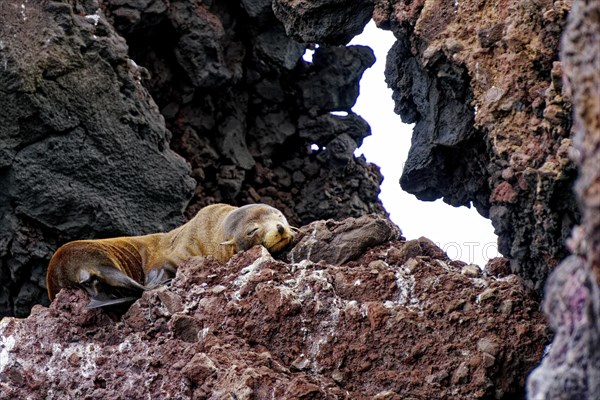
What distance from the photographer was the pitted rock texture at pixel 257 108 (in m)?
10.3

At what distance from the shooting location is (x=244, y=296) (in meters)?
5.73

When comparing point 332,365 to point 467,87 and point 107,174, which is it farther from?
point 107,174

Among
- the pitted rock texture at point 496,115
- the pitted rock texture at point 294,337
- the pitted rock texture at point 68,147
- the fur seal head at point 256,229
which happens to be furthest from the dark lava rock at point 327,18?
the pitted rock texture at point 68,147

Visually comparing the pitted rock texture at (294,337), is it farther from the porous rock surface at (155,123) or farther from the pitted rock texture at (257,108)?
the pitted rock texture at (257,108)

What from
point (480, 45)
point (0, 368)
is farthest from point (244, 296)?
point (480, 45)

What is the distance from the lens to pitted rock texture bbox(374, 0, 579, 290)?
4797 millimetres

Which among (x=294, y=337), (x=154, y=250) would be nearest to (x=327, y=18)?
(x=294, y=337)

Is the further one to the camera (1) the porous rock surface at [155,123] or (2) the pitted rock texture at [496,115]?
(1) the porous rock surface at [155,123]

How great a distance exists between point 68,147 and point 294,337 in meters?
3.38

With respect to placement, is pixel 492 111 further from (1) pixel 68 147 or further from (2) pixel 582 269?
(1) pixel 68 147

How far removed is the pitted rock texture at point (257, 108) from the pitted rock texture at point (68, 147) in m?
1.45

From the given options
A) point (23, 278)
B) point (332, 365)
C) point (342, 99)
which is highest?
point (342, 99)

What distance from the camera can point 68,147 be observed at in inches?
324

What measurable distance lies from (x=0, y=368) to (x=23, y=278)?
3.20 meters
